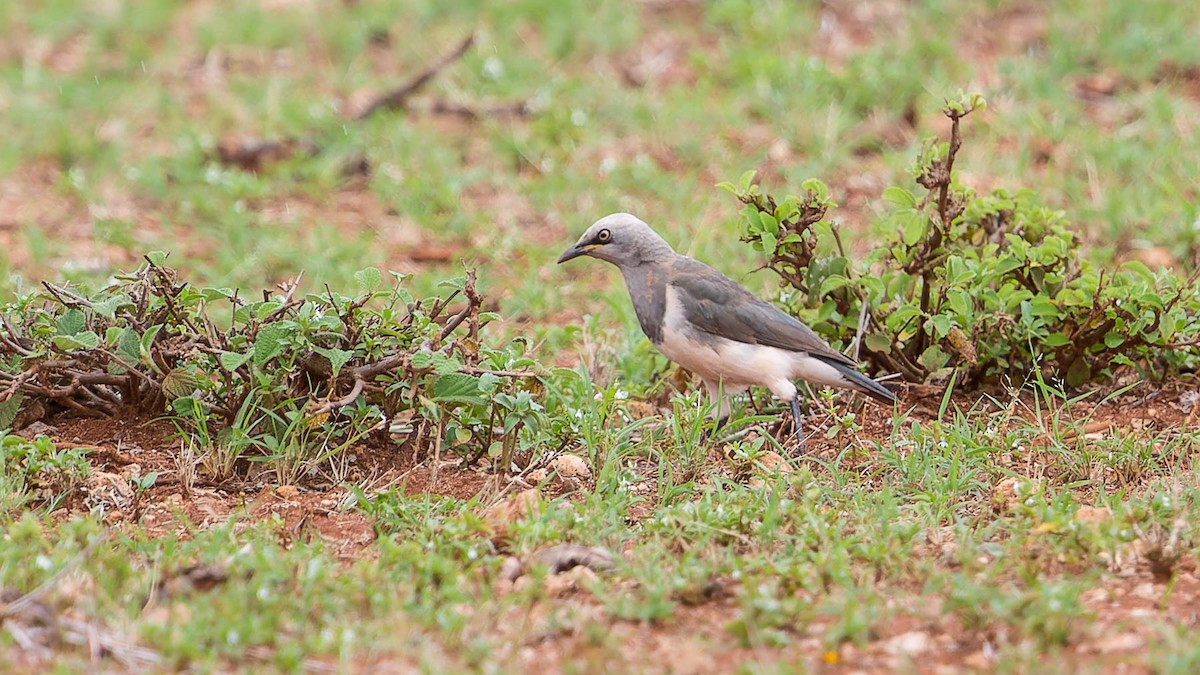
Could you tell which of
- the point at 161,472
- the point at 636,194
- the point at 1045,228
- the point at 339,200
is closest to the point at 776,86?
the point at 636,194

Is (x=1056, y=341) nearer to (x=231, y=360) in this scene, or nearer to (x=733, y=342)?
(x=733, y=342)

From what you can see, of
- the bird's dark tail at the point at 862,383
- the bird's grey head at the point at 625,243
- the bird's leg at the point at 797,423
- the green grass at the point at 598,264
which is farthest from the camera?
the bird's grey head at the point at 625,243

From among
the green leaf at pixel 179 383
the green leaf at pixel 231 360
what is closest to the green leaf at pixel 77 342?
the green leaf at pixel 179 383

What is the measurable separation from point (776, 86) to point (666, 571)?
568 centimetres

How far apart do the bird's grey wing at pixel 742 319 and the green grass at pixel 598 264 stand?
0.94 ft

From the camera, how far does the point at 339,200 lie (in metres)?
8.19

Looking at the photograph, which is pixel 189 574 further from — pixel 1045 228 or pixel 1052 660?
pixel 1045 228

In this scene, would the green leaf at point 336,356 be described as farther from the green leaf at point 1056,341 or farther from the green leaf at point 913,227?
the green leaf at point 1056,341

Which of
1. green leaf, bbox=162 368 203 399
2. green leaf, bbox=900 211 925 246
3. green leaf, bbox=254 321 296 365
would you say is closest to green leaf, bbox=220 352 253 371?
green leaf, bbox=254 321 296 365

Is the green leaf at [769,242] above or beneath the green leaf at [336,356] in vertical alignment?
above

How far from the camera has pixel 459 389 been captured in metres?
4.65

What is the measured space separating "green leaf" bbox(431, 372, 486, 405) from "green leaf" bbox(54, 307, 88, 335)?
1.12 meters

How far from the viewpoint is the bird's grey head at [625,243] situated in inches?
219

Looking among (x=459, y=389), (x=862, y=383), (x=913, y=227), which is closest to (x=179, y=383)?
(x=459, y=389)
